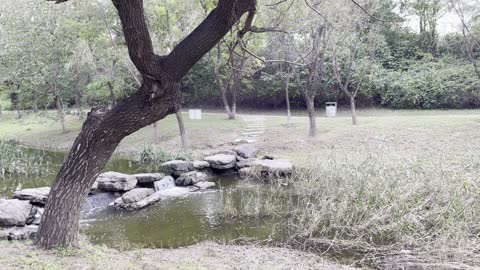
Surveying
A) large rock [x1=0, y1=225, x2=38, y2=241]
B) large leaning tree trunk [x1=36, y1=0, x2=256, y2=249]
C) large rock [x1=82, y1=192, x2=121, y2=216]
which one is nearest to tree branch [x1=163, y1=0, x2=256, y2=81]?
large leaning tree trunk [x1=36, y1=0, x2=256, y2=249]

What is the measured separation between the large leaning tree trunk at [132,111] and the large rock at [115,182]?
4392 mm

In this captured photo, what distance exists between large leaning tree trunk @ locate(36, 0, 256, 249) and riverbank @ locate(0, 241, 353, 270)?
0.30m

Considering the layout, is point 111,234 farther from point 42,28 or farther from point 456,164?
point 42,28

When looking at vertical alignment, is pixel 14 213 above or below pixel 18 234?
above

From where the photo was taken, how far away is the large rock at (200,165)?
34.1ft

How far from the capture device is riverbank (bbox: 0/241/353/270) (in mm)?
3424

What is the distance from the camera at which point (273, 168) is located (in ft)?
30.9

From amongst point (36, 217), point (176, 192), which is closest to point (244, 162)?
point (176, 192)

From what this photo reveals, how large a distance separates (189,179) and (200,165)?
1169 millimetres

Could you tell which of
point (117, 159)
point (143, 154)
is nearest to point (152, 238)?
point (143, 154)

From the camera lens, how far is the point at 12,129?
2228 centimetres

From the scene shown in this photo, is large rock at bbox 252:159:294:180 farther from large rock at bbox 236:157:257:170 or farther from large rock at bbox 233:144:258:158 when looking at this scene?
large rock at bbox 233:144:258:158

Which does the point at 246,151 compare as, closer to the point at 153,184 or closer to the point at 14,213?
the point at 153,184

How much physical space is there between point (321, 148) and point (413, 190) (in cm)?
644
